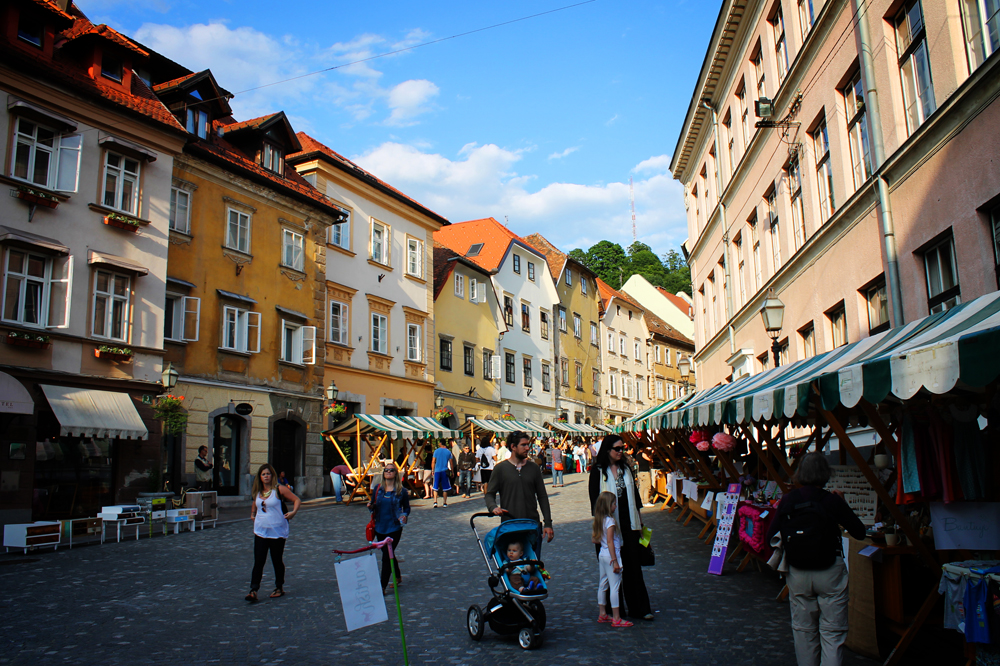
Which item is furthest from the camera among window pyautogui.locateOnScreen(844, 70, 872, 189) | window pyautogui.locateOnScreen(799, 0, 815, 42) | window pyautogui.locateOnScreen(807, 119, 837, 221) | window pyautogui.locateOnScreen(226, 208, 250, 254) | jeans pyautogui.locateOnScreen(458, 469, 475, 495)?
jeans pyautogui.locateOnScreen(458, 469, 475, 495)

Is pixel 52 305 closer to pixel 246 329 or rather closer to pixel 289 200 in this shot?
pixel 246 329

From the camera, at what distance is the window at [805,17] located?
16.0 meters

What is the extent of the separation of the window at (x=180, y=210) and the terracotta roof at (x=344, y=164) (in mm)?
6904

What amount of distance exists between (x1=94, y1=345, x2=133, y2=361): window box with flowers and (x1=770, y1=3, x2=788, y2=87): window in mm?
16935

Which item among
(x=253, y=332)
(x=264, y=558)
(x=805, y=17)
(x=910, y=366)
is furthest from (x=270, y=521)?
(x=253, y=332)

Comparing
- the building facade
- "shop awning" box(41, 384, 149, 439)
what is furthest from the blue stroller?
"shop awning" box(41, 384, 149, 439)

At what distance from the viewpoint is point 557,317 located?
49.2 m

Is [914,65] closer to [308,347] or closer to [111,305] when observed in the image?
[111,305]

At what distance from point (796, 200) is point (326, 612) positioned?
13.5m

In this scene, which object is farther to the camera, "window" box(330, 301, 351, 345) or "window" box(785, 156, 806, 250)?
"window" box(330, 301, 351, 345)

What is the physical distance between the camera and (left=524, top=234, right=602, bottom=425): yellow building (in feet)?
161

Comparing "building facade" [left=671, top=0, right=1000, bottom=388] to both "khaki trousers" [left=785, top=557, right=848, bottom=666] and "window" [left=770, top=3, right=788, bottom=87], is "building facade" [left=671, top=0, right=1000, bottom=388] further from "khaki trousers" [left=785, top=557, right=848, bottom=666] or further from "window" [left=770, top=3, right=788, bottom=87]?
"khaki trousers" [left=785, top=557, right=848, bottom=666]

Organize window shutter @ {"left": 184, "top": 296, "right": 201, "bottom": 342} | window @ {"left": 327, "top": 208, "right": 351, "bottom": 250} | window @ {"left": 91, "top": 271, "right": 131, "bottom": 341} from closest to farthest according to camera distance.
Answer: window @ {"left": 91, "top": 271, "right": 131, "bottom": 341} < window shutter @ {"left": 184, "top": 296, "right": 201, "bottom": 342} < window @ {"left": 327, "top": 208, "right": 351, "bottom": 250}

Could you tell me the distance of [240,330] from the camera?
2361cm
